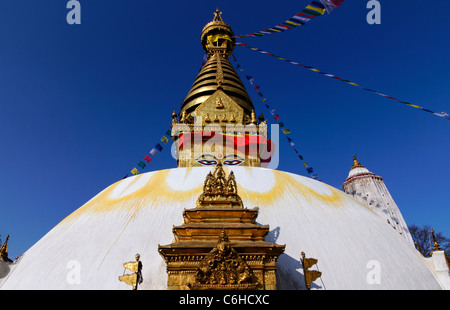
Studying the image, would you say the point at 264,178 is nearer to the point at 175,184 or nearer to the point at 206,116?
the point at 175,184

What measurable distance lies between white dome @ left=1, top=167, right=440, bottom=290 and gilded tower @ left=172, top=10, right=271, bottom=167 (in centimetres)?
361

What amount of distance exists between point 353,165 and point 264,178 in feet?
46.9

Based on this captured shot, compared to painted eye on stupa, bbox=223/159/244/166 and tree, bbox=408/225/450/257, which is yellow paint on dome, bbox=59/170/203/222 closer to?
painted eye on stupa, bbox=223/159/244/166

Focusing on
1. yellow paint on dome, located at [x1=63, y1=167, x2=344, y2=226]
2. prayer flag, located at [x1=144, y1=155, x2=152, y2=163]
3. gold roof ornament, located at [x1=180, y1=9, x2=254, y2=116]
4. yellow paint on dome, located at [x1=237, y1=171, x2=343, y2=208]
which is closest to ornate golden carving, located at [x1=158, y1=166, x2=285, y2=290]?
yellow paint on dome, located at [x1=63, y1=167, x2=344, y2=226]

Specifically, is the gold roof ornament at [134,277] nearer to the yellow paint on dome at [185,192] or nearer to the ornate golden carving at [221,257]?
the ornate golden carving at [221,257]

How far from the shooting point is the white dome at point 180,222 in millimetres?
5246

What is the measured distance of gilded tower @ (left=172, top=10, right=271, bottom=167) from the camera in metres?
11.6

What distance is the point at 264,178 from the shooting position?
7934 mm

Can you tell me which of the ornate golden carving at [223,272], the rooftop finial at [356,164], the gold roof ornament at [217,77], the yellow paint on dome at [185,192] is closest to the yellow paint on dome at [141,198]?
the yellow paint on dome at [185,192]

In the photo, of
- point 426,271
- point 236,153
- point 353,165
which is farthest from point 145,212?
point 353,165

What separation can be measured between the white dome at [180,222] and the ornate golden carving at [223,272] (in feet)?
4.78

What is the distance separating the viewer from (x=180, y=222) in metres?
6.12
